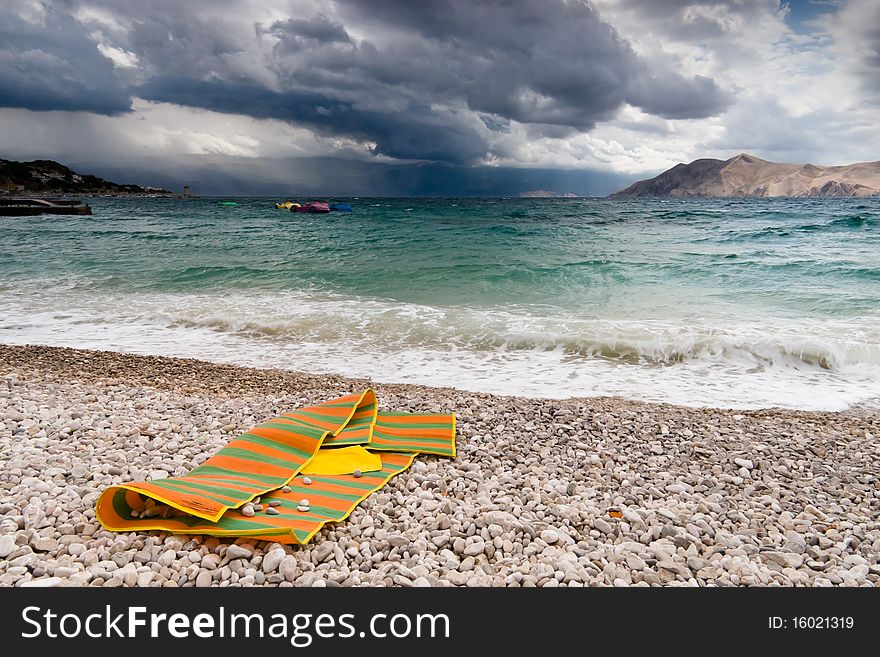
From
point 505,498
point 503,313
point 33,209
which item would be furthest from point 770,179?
point 505,498

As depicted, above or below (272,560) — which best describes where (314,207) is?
above

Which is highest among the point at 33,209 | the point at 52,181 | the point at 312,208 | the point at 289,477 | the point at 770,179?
the point at 770,179

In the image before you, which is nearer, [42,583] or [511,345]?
[42,583]

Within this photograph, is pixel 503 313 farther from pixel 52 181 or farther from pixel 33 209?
pixel 52 181

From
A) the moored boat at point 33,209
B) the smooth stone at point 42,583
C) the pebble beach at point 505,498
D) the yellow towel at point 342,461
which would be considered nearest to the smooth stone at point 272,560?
the pebble beach at point 505,498

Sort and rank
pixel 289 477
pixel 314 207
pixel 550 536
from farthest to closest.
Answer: pixel 314 207 < pixel 289 477 < pixel 550 536

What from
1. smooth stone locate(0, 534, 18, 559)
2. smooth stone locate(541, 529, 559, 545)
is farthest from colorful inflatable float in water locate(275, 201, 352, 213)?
smooth stone locate(541, 529, 559, 545)

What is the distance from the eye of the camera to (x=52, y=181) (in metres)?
136

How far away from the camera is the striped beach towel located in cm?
301

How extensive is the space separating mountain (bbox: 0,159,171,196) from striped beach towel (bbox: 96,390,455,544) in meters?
133

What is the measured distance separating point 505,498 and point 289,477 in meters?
1.50

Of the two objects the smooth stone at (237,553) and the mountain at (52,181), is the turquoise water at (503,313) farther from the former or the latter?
the mountain at (52,181)

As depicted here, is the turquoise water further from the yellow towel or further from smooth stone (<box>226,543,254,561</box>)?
smooth stone (<box>226,543,254,561</box>)

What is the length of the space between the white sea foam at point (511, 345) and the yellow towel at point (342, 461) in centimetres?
281
